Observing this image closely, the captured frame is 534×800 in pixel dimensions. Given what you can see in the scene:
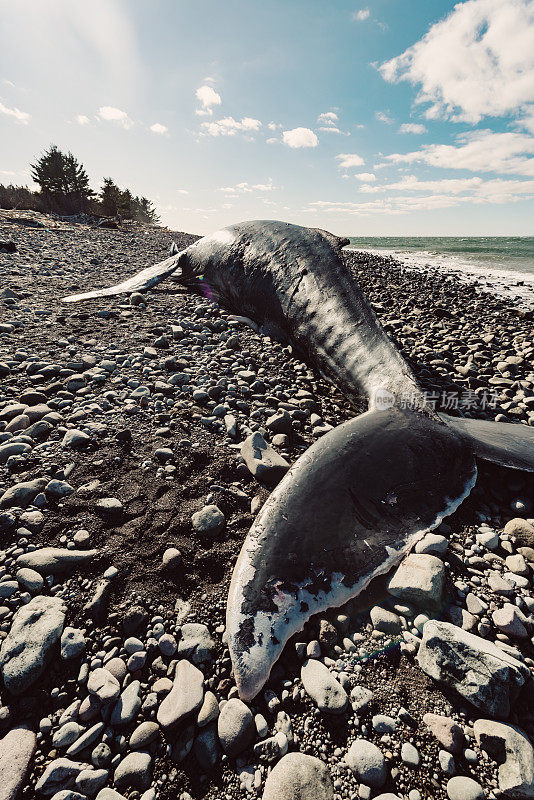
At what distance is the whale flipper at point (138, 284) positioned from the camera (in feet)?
18.9

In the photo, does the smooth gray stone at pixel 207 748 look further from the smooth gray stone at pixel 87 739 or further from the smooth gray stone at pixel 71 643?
the smooth gray stone at pixel 71 643

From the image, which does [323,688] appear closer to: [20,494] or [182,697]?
[182,697]

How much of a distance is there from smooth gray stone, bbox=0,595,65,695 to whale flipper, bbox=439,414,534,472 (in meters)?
2.36

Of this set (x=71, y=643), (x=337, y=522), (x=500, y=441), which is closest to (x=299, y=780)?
(x=337, y=522)

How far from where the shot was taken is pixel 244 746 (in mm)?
1272

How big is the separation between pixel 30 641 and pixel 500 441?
2685 millimetres

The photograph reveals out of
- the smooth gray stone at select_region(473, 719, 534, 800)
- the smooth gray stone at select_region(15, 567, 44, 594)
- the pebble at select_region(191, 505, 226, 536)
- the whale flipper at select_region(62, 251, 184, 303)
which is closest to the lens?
the smooth gray stone at select_region(473, 719, 534, 800)

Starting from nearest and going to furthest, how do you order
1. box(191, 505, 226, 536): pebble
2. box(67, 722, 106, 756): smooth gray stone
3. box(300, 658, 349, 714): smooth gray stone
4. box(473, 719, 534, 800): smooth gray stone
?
box(473, 719, 534, 800): smooth gray stone < box(67, 722, 106, 756): smooth gray stone < box(300, 658, 349, 714): smooth gray stone < box(191, 505, 226, 536): pebble

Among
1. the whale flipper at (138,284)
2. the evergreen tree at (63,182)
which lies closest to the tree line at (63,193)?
the evergreen tree at (63,182)

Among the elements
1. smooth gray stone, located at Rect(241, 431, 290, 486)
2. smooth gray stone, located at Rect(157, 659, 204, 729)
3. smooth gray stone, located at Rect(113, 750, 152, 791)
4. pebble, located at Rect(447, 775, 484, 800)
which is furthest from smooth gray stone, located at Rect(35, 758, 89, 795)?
smooth gray stone, located at Rect(241, 431, 290, 486)

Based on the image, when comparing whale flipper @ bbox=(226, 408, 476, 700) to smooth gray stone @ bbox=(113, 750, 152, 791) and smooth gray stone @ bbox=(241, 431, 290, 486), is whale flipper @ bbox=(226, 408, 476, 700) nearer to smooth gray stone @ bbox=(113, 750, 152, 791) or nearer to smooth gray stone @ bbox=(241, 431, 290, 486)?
smooth gray stone @ bbox=(113, 750, 152, 791)

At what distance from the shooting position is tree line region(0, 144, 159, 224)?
34.8m

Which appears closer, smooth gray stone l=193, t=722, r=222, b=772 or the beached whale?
smooth gray stone l=193, t=722, r=222, b=772

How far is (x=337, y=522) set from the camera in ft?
5.64
